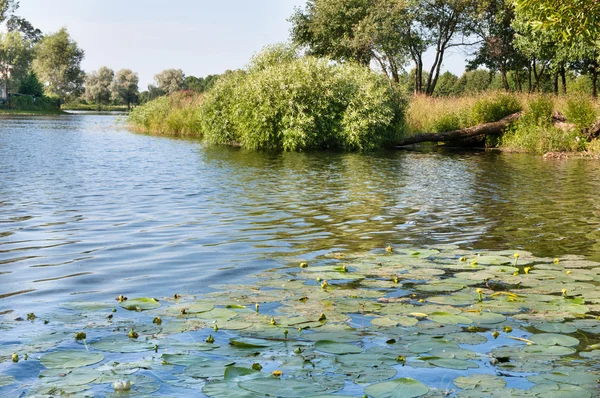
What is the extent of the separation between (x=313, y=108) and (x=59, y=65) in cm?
9206

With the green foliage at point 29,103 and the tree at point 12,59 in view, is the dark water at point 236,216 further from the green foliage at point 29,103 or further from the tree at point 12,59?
the tree at point 12,59

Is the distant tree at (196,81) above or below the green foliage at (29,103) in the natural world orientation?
above

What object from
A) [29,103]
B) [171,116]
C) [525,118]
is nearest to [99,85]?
[29,103]

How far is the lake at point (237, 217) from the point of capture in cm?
678

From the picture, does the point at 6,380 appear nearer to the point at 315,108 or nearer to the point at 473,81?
the point at 315,108

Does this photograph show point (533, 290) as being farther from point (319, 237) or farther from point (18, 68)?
point (18, 68)

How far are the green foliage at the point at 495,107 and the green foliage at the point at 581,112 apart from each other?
3.40m

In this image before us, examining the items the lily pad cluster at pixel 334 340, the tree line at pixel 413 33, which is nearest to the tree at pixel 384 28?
the tree line at pixel 413 33

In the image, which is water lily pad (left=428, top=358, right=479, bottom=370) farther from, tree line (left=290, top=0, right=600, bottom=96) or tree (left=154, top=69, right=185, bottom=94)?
tree (left=154, top=69, right=185, bottom=94)

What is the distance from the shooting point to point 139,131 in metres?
41.8

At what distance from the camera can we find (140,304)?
17.5 feet

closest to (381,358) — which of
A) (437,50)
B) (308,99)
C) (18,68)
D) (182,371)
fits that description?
(182,371)

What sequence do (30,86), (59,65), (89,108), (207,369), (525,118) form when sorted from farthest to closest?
(59,65), (89,108), (30,86), (525,118), (207,369)

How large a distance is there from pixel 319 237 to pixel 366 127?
1736cm
